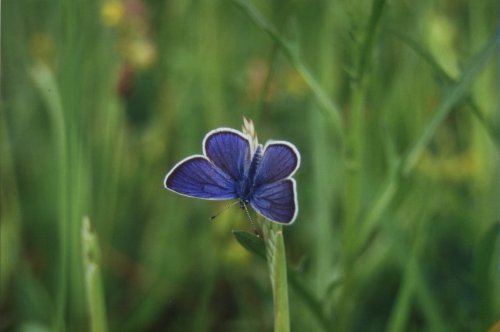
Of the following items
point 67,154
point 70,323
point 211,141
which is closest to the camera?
point 211,141

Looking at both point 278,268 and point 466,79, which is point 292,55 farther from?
point 278,268

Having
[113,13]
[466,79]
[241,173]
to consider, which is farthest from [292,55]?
[113,13]

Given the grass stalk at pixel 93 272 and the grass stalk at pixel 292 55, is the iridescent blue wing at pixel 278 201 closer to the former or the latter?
the grass stalk at pixel 93 272

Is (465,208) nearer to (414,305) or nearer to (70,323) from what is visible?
(414,305)

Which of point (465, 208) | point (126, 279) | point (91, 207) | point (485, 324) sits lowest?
point (485, 324)

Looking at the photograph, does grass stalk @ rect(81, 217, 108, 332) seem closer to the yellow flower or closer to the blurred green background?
the blurred green background

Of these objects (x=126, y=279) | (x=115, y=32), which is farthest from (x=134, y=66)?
(x=126, y=279)

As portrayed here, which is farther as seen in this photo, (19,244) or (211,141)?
(19,244)

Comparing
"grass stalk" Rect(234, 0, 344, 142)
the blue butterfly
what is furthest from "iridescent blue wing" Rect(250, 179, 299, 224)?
"grass stalk" Rect(234, 0, 344, 142)
